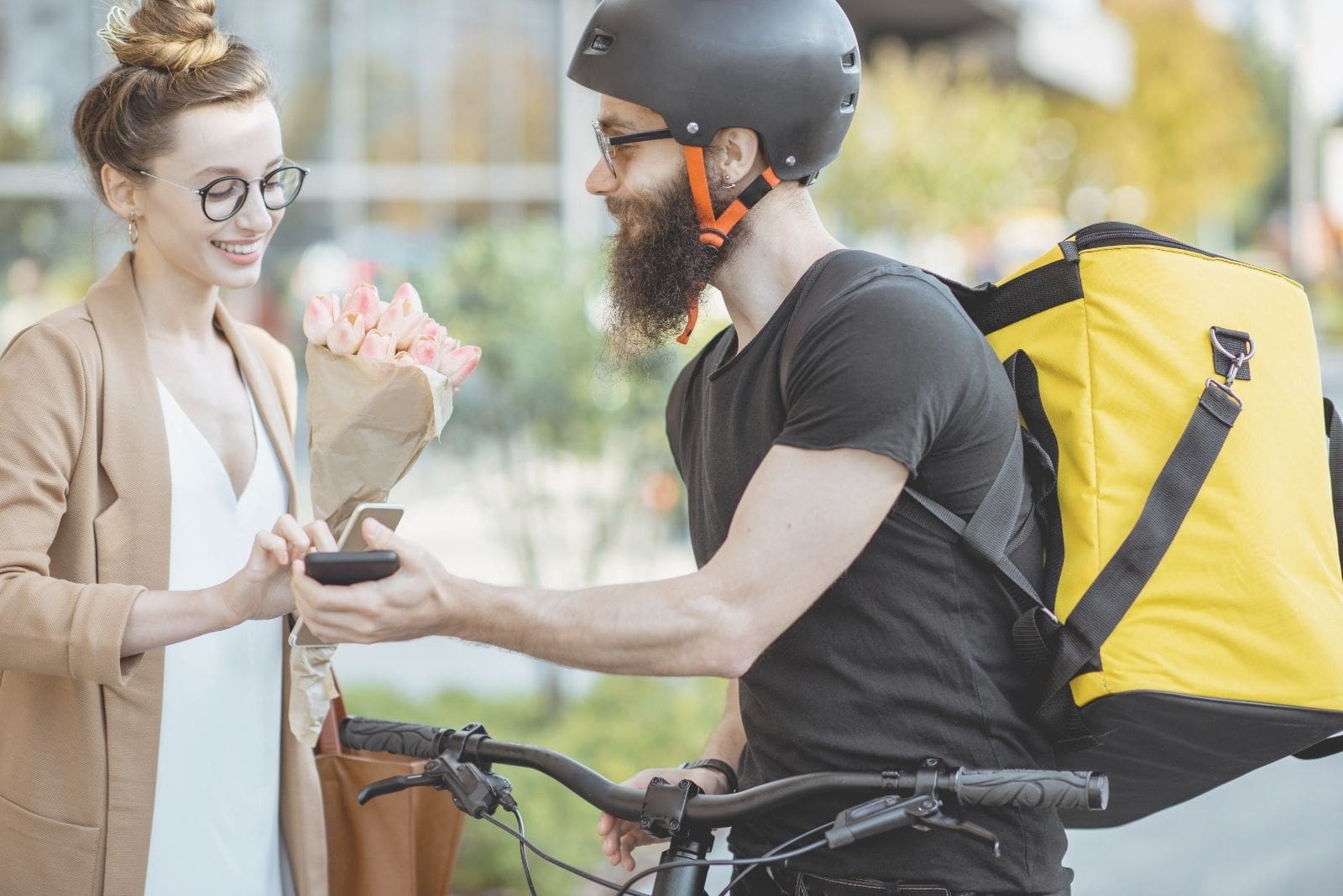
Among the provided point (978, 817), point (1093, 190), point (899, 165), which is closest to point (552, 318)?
point (978, 817)

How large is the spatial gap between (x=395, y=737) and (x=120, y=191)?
118 cm

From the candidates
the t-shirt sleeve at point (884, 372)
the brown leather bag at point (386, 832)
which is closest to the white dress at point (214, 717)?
the brown leather bag at point (386, 832)

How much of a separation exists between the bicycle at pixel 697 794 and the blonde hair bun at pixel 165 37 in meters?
1.29

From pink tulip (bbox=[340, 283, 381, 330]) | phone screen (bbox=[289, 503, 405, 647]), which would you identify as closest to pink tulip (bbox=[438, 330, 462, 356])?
pink tulip (bbox=[340, 283, 381, 330])

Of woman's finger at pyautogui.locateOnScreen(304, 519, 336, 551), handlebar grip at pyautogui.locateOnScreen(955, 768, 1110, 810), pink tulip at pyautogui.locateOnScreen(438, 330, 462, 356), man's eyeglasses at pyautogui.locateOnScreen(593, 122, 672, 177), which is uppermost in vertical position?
man's eyeglasses at pyautogui.locateOnScreen(593, 122, 672, 177)

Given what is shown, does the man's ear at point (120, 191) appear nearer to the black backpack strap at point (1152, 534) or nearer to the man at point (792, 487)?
the man at point (792, 487)

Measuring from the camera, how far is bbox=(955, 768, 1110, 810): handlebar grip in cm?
203

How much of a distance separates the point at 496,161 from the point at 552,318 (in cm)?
884

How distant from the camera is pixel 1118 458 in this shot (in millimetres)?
2330

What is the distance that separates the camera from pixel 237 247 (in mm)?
2703

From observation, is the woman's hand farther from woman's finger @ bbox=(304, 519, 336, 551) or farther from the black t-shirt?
the black t-shirt

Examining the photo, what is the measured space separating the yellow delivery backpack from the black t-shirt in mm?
58

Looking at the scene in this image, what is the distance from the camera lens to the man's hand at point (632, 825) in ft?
8.97

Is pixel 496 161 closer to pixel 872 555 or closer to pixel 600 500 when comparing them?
pixel 600 500
